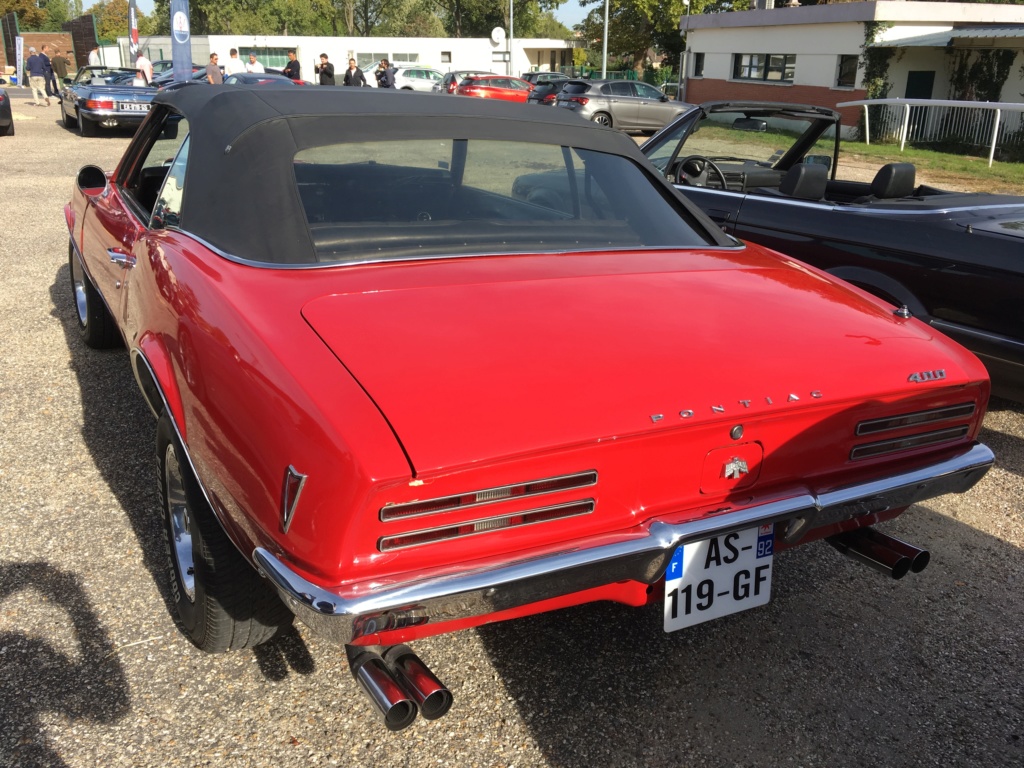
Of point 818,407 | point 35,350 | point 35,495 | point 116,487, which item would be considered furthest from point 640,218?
point 35,350

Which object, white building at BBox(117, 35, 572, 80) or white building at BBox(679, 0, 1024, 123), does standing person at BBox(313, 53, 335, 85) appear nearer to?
white building at BBox(679, 0, 1024, 123)

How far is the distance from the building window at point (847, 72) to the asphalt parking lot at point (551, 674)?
83.9 feet

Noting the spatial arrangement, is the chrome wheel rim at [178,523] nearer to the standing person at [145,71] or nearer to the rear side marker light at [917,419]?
the rear side marker light at [917,419]

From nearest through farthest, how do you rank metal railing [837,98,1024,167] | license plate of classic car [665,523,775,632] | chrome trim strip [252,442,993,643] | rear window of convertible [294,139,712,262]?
1. chrome trim strip [252,442,993,643]
2. license plate of classic car [665,523,775,632]
3. rear window of convertible [294,139,712,262]
4. metal railing [837,98,1024,167]

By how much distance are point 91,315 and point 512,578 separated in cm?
389

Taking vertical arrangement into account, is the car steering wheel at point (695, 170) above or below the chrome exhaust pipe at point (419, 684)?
above

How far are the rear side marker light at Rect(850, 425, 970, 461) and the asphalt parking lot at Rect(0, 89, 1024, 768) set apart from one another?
686mm

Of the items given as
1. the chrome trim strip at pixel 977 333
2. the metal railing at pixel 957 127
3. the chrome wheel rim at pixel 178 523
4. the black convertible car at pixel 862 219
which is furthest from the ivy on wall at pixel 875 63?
the chrome wheel rim at pixel 178 523

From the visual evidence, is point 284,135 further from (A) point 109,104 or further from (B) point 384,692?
(A) point 109,104

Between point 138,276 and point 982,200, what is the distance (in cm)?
410

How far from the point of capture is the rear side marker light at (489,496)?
1.82 meters

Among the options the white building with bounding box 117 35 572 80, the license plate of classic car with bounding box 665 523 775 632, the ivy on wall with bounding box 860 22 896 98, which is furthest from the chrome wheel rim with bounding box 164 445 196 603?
the white building with bounding box 117 35 572 80

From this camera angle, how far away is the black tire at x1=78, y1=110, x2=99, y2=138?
17.8m

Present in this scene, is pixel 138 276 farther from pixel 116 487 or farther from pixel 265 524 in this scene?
pixel 265 524
